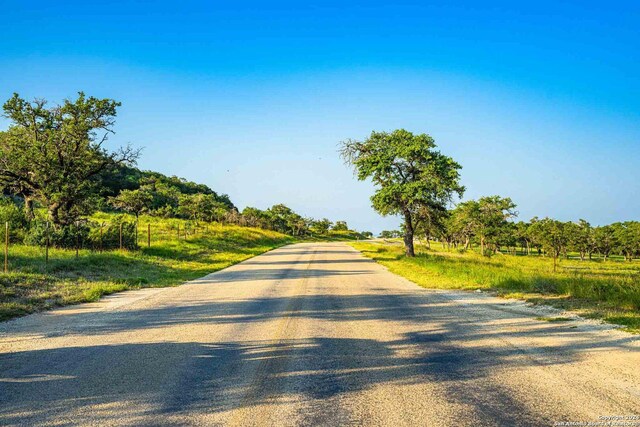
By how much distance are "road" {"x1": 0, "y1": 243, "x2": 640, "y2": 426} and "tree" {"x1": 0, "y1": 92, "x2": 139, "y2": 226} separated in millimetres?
15721

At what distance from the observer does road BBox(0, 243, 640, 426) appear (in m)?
4.09

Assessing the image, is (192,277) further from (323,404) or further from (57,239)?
(323,404)

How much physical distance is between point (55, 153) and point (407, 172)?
2276 centimetres

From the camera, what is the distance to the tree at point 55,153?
22047mm

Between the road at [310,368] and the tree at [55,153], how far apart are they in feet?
51.6

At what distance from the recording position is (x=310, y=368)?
5445 millimetres

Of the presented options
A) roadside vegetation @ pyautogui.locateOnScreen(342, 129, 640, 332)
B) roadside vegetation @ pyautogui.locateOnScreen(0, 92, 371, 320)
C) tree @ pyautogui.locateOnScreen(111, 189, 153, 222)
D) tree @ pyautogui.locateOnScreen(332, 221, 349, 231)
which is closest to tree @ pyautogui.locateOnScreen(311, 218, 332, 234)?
tree @ pyautogui.locateOnScreen(332, 221, 349, 231)

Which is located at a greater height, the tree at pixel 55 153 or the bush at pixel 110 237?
the tree at pixel 55 153

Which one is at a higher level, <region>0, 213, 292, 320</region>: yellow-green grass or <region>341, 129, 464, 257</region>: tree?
Answer: <region>341, 129, 464, 257</region>: tree

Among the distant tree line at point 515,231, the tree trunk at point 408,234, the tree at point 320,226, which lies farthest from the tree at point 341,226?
the tree trunk at point 408,234

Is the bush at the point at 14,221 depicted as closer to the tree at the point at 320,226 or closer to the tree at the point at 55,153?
the tree at the point at 55,153

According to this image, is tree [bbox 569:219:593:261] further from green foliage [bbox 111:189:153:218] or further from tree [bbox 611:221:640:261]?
green foliage [bbox 111:189:153:218]

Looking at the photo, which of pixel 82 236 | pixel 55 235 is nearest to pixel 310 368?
pixel 55 235

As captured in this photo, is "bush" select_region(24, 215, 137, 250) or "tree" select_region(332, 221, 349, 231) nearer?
"bush" select_region(24, 215, 137, 250)
